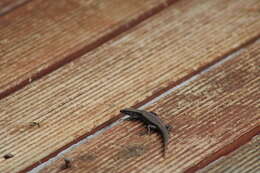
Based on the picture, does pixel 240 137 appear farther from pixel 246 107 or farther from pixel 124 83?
pixel 124 83

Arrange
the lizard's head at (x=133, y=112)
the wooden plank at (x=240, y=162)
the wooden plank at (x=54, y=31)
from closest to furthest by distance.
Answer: the wooden plank at (x=240, y=162), the lizard's head at (x=133, y=112), the wooden plank at (x=54, y=31)

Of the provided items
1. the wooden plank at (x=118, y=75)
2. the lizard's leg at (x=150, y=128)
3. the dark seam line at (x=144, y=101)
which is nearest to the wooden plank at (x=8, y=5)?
the wooden plank at (x=118, y=75)

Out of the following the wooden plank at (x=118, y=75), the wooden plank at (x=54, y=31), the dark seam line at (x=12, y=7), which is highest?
the dark seam line at (x=12, y=7)

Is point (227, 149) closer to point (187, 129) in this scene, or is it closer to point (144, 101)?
point (187, 129)

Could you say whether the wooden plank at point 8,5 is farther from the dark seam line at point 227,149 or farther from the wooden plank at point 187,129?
the dark seam line at point 227,149

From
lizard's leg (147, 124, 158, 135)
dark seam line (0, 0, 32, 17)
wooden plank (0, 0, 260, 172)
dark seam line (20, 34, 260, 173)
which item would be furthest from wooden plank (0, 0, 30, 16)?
lizard's leg (147, 124, 158, 135)

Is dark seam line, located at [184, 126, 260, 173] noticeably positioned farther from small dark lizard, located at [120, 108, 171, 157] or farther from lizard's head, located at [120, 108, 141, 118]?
lizard's head, located at [120, 108, 141, 118]

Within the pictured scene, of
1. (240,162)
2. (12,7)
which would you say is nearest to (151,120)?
(240,162)
